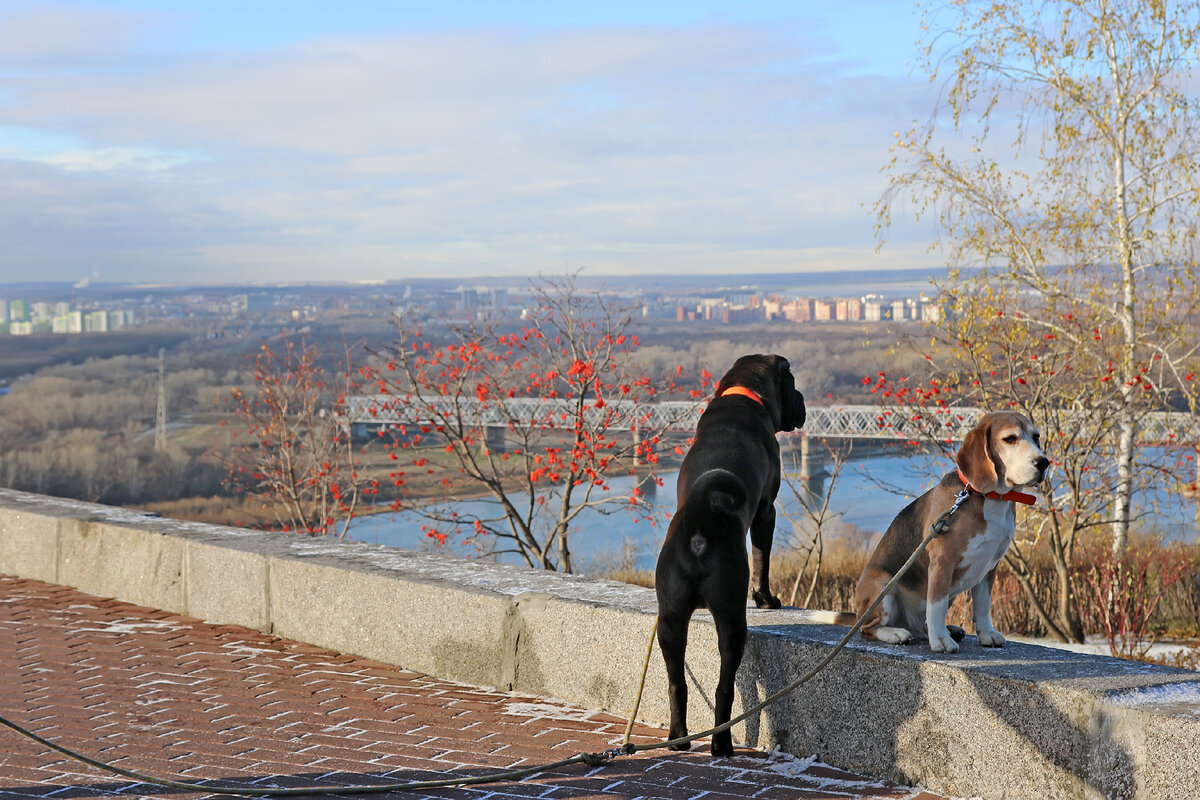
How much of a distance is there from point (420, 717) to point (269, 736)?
0.64 meters

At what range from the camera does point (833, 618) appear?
14.5 feet

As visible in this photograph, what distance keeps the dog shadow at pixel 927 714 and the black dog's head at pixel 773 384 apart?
888mm

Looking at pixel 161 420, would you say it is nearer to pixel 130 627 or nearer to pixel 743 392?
pixel 130 627

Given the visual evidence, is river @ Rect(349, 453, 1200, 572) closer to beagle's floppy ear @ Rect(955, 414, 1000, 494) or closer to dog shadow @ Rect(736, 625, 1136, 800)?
dog shadow @ Rect(736, 625, 1136, 800)

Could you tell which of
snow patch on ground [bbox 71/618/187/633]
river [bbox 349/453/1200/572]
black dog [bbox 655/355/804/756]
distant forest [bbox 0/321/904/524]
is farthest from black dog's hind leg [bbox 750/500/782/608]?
distant forest [bbox 0/321/904/524]

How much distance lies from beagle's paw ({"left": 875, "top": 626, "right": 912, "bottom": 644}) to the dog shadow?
3cm

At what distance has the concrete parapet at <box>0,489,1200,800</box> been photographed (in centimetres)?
334

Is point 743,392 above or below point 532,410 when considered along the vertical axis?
above

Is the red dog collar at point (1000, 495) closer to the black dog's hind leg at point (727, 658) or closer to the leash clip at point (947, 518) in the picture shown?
the leash clip at point (947, 518)

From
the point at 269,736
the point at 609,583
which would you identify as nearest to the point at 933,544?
the point at 609,583

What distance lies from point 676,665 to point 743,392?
1130 millimetres

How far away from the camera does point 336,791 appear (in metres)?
3.78

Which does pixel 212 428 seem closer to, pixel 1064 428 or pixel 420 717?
pixel 1064 428

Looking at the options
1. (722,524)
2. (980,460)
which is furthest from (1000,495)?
(722,524)
